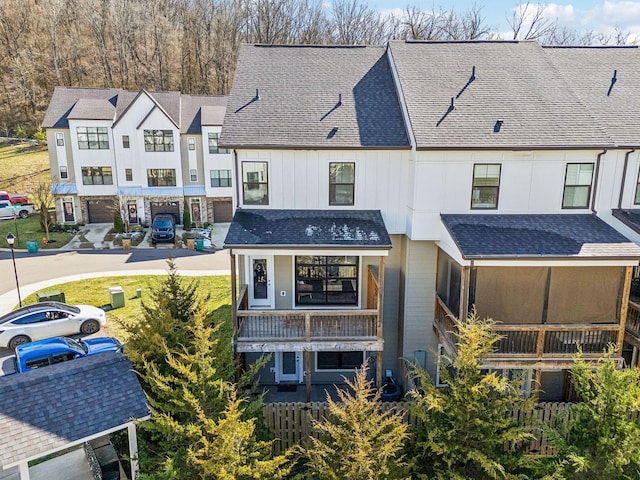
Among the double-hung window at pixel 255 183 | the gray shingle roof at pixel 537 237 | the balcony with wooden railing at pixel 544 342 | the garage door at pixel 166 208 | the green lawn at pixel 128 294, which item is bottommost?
the green lawn at pixel 128 294

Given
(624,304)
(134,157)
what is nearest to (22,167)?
(134,157)

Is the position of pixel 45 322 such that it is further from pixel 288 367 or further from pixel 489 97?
pixel 489 97

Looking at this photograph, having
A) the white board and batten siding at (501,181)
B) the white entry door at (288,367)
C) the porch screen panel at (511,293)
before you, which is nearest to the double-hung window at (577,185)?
the white board and batten siding at (501,181)

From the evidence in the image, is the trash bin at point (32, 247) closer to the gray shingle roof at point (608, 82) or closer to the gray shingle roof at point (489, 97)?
the gray shingle roof at point (489, 97)

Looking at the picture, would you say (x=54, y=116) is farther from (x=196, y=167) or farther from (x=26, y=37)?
(x=26, y=37)

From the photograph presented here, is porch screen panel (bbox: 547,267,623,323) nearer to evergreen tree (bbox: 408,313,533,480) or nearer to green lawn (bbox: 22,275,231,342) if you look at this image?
evergreen tree (bbox: 408,313,533,480)

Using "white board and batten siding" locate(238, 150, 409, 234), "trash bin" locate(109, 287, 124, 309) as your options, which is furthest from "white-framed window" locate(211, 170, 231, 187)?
"white board and batten siding" locate(238, 150, 409, 234)

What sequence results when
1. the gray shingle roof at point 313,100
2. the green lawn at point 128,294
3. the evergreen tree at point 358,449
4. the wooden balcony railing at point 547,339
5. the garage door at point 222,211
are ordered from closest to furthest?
the evergreen tree at point 358,449 < the wooden balcony railing at point 547,339 < the gray shingle roof at point 313,100 < the green lawn at point 128,294 < the garage door at point 222,211

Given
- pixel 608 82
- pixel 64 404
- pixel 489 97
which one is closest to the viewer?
pixel 64 404

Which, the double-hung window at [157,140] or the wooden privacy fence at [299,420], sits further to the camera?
the double-hung window at [157,140]
